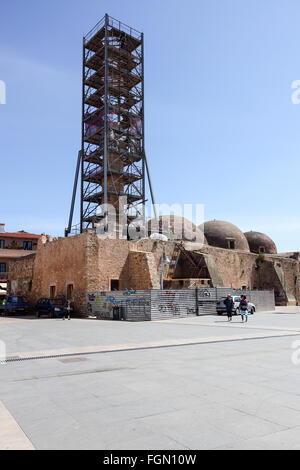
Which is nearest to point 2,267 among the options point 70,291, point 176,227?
point 176,227

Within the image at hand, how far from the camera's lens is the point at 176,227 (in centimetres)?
3762

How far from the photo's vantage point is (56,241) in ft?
96.5

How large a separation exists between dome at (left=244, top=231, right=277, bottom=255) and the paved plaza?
132 feet

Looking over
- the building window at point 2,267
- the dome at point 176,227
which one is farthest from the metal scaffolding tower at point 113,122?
the building window at point 2,267

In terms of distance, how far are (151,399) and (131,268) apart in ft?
71.4

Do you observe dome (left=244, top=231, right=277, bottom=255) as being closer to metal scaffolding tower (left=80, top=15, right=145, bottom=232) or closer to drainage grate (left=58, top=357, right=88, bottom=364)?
metal scaffolding tower (left=80, top=15, right=145, bottom=232)

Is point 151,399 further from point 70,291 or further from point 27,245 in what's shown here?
point 27,245

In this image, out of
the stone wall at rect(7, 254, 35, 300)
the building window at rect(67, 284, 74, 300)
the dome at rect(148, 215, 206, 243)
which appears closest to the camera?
the building window at rect(67, 284, 74, 300)

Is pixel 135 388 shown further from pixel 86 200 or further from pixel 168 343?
pixel 86 200

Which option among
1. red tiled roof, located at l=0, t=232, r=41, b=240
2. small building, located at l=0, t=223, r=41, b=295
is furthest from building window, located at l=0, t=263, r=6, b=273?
red tiled roof, located at l=0, t=232, r=41, b=240

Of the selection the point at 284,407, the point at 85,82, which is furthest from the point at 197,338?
the point at 85,82

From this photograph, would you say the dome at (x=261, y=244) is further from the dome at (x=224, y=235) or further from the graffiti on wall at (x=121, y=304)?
the graffiti on wall at (x=121, y=304)

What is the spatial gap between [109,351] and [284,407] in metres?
5.56

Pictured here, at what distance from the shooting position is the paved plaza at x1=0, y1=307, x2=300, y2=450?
355 cm
